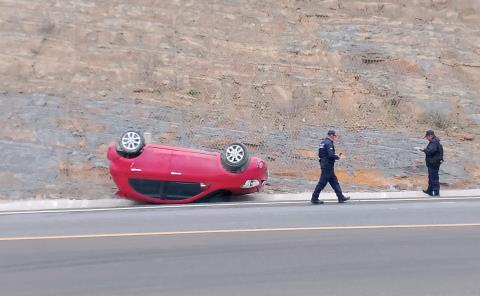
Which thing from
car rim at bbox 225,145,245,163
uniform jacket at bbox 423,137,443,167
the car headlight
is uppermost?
car rim at bbox 225,145,245,163

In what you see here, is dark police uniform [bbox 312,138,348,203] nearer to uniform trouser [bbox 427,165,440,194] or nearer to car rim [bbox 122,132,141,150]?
uniform trouser [bbox 427,165,440,194]

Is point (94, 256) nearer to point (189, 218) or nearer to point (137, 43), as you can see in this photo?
point (189, 218)

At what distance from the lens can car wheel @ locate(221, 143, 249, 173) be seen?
42.1 feet

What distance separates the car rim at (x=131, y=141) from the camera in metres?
12.7

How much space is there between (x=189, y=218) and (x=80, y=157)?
5.48 meters

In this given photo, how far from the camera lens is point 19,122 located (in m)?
16.1

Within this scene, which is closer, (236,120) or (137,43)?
(236,120)

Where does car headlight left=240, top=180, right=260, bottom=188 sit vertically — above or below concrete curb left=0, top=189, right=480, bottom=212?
above

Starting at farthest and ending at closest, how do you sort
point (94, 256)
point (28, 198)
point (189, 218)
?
1. point (28, 198)
2. point (189, 218)
3. point (94, 256)

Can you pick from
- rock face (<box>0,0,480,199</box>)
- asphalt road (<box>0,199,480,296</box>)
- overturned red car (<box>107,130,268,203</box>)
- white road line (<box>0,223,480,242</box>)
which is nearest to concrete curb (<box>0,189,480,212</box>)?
rock face (<box>0,0,480,199</box>)

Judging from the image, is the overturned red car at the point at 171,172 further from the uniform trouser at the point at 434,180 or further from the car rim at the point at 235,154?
the uniform trouser at the point at 434,180

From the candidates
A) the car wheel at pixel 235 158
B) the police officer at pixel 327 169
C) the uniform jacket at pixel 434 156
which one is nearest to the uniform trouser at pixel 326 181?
the police officer at pixel 327 169

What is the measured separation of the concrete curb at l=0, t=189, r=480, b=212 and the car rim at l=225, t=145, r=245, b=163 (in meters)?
1.07

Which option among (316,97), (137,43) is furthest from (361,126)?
(137,43)
